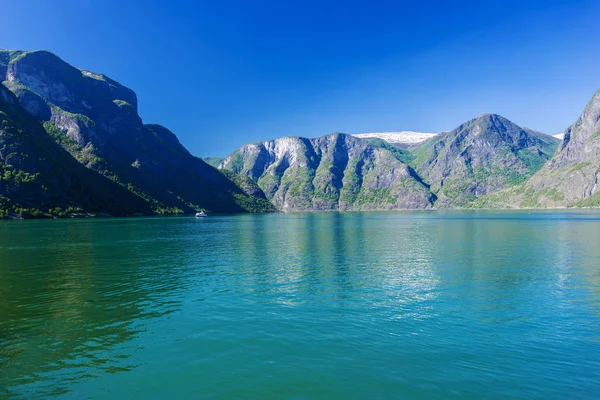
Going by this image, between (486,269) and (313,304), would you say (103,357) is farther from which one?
(486,269)

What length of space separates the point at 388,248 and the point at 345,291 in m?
46.6

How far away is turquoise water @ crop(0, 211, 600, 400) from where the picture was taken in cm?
2019

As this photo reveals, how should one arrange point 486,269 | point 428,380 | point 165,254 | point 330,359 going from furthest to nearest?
point 165,254 < point 486,269 < point 330,359 < point 428,380

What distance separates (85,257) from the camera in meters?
72.5

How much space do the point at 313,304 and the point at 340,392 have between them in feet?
59.1

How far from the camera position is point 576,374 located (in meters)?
21.4

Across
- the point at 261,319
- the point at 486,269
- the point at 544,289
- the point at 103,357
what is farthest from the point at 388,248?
the point at 103,357

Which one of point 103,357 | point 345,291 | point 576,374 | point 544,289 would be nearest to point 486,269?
point 544,289

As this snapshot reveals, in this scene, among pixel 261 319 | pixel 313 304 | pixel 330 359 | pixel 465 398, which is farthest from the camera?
pixel 313 304

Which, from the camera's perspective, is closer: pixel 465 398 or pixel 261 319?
pixel 465 398

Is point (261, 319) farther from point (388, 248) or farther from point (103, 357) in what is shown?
point (388, 248)

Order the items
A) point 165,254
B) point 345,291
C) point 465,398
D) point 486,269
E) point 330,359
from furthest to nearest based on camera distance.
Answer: point 165,254 < point 486,269 < point 345,291 < point 330,359 < point 465,398

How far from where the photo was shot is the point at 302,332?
2878cm

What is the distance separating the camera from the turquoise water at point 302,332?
66.2ft
